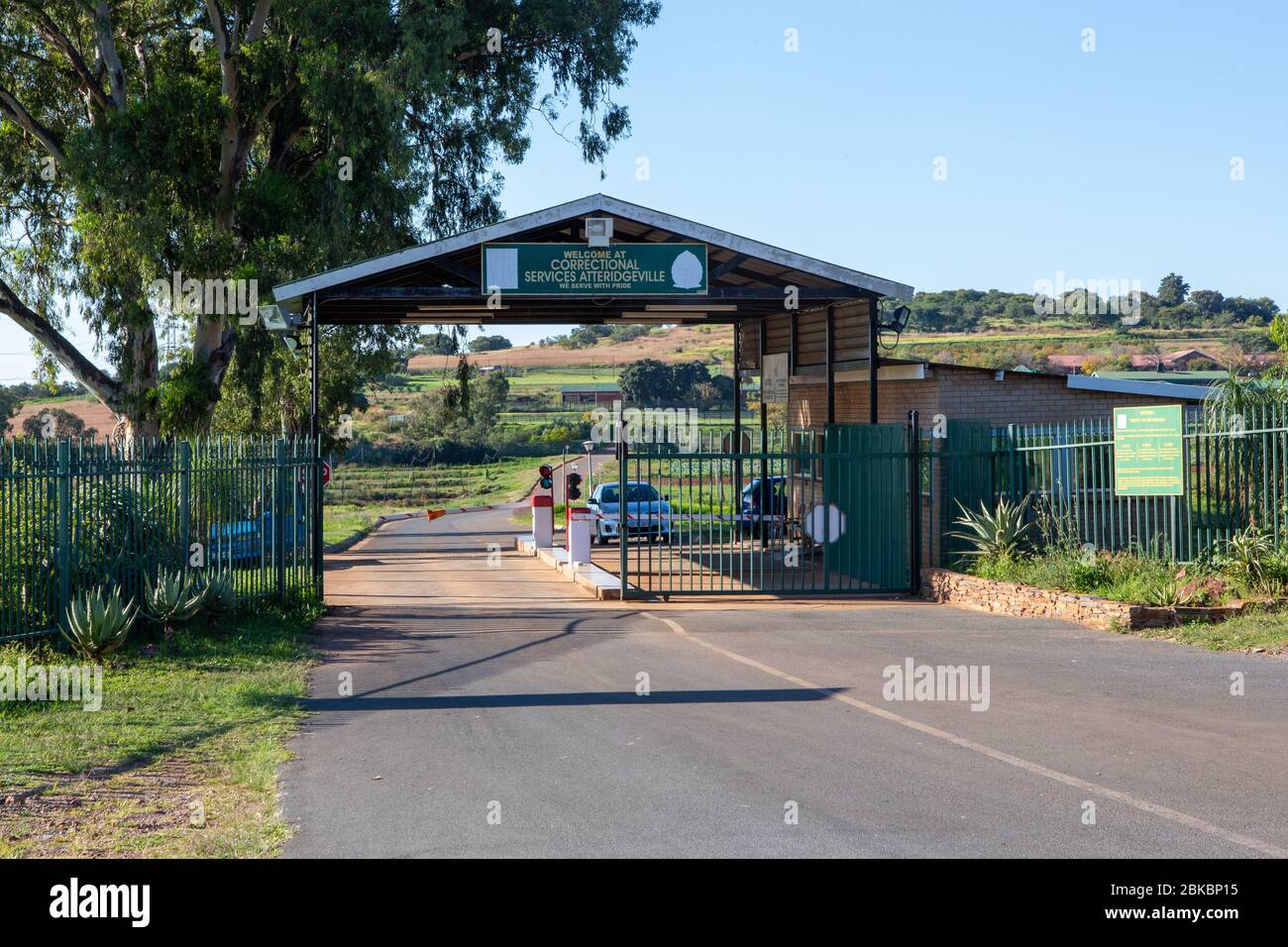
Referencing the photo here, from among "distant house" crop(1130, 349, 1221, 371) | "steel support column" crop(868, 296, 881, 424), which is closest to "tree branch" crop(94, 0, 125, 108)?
"steel support column" crop(868, 296, 881, 424)

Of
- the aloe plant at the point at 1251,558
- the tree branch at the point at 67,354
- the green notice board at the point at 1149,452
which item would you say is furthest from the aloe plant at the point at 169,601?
the tree branch at the point at 67,354

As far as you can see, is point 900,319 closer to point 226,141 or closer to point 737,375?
point 737,375

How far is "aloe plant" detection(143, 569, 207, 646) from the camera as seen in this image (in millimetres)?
13156

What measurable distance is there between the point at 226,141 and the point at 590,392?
7040 centimetres

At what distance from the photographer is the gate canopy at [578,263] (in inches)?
689

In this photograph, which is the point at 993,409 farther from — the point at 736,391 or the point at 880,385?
the point at 736,391

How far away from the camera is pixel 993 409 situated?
20.2m

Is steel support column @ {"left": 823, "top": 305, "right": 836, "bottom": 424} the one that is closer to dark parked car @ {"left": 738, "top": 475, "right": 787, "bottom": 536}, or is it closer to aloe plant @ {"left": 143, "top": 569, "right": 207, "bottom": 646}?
dark parked car @ {"left": 738, "top": 475, "right": 787, "bottom": 536}

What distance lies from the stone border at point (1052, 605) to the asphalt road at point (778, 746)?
332 mm

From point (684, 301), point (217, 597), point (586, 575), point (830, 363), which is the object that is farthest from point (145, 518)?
point (830, 363)

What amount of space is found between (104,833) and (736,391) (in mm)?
19877

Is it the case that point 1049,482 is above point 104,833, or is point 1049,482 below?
above
